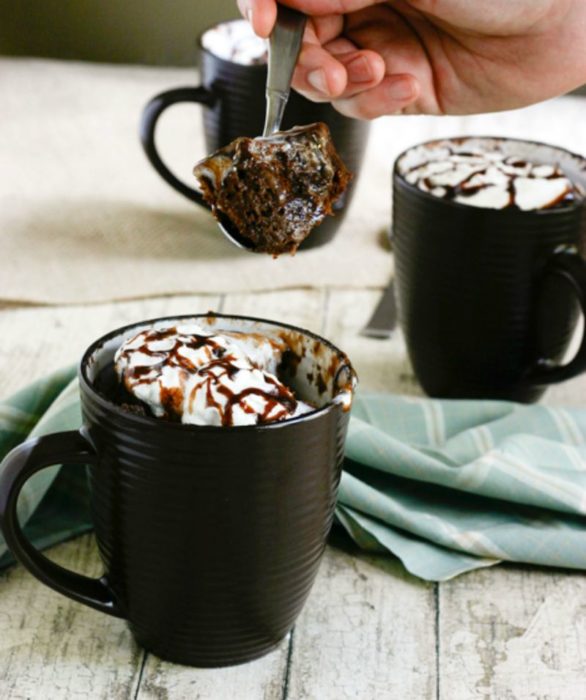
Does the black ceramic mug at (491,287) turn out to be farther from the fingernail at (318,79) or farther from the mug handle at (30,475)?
the mug handle at (30,475)

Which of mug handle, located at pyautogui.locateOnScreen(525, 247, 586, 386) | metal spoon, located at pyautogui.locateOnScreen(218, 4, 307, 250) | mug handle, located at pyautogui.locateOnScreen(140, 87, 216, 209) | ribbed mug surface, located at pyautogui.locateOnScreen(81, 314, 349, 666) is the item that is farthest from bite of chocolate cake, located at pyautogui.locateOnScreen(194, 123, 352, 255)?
mug handle, located at pyautogui.locateOnScreen(140, 87, 216, 209)

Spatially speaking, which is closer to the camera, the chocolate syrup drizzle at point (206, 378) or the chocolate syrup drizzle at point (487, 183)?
the chocolate syrup drizzle at point (206, 378)

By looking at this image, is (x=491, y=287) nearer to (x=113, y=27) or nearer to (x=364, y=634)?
(x=364, y=634)

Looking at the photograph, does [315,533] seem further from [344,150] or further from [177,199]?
[177,199]

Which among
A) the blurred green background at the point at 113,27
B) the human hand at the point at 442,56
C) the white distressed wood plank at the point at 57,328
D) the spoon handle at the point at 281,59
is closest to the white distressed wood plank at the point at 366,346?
the white distressed wood plank at the point at 57,328

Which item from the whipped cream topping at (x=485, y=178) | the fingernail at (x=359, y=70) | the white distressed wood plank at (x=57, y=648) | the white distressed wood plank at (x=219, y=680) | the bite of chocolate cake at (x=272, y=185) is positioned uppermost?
the bite of chocolate cake at (x=272, y=185)

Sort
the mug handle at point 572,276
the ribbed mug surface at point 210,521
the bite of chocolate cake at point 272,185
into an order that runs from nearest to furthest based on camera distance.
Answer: the ribbed mug surface at point 210,521 < the bite of chocolate cake at point 272,185 < the mug handle at point 572,276

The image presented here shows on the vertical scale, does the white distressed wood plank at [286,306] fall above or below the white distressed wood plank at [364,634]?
below
